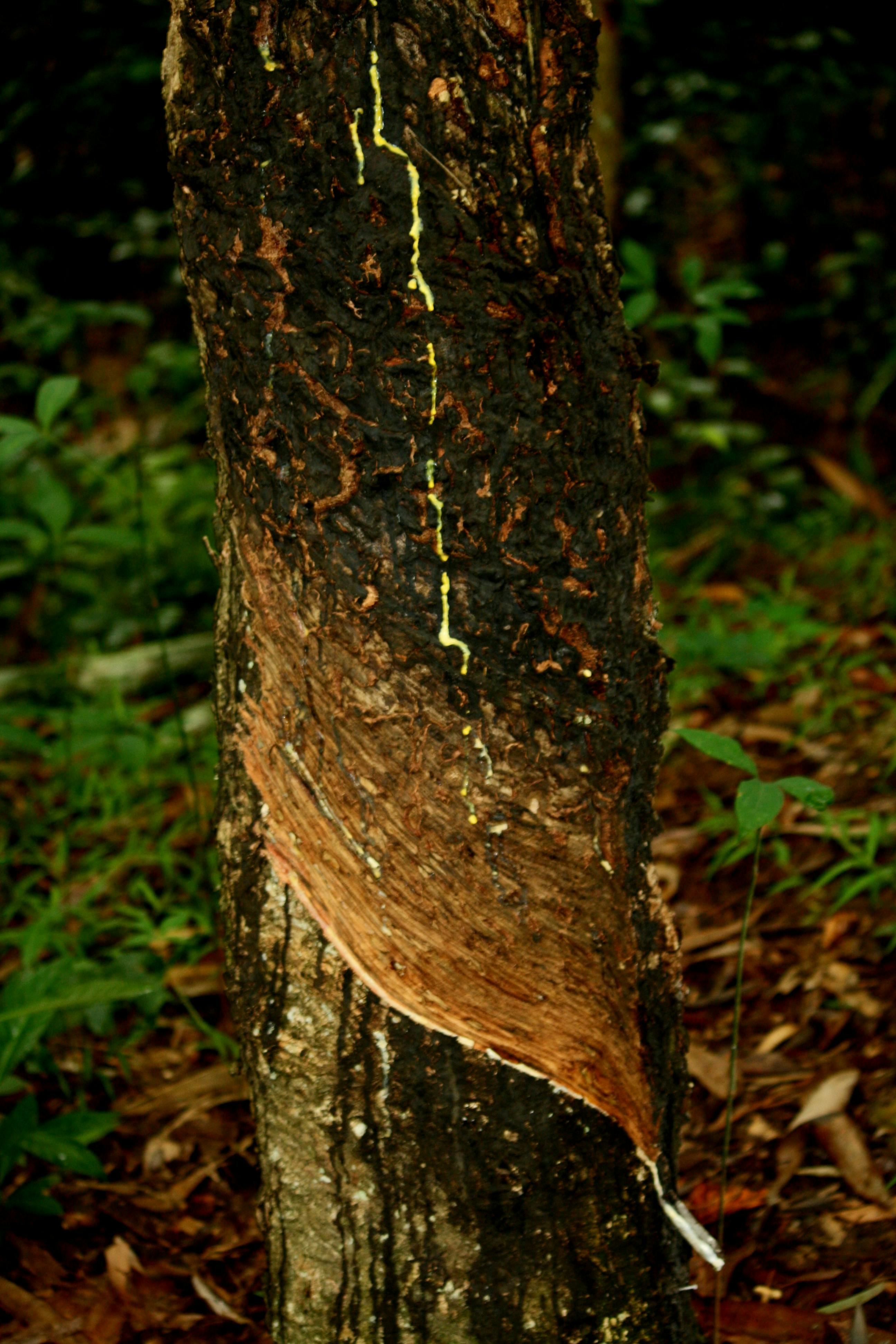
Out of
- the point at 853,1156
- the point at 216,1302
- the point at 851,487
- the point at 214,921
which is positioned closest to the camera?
the point at 216,1302

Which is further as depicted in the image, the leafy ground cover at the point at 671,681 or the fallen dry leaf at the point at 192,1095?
the fallen dry leaf at the point at 192,1095

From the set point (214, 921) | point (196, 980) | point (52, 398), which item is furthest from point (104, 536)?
point (196, 980)

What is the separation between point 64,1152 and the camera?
1.56 metres

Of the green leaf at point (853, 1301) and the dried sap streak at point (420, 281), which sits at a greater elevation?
the dried sap streak at point (420, 281)

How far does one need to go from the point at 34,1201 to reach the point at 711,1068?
43.0 inches

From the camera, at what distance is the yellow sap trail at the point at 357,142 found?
1022 millimetres

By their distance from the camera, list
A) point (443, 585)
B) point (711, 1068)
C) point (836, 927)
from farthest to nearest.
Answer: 1. point (836, 927)
2. point (711, 1068)
3. point (443, 585)

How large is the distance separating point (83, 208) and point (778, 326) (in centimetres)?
287

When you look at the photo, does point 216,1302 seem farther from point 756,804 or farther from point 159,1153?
point 756,804

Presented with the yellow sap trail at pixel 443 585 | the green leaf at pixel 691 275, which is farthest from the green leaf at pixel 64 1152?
the green leaf at pixel 691 275

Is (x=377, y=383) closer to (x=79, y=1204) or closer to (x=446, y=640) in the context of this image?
(x=446, y=640)

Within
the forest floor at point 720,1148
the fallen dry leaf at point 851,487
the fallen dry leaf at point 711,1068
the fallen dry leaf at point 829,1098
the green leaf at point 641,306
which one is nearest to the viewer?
the forest floor at point 720,1148

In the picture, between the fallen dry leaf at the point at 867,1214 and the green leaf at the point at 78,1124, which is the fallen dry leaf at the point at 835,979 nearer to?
the fallen dry leaf at the point at 867,1214

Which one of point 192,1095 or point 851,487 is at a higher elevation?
point 851,487
